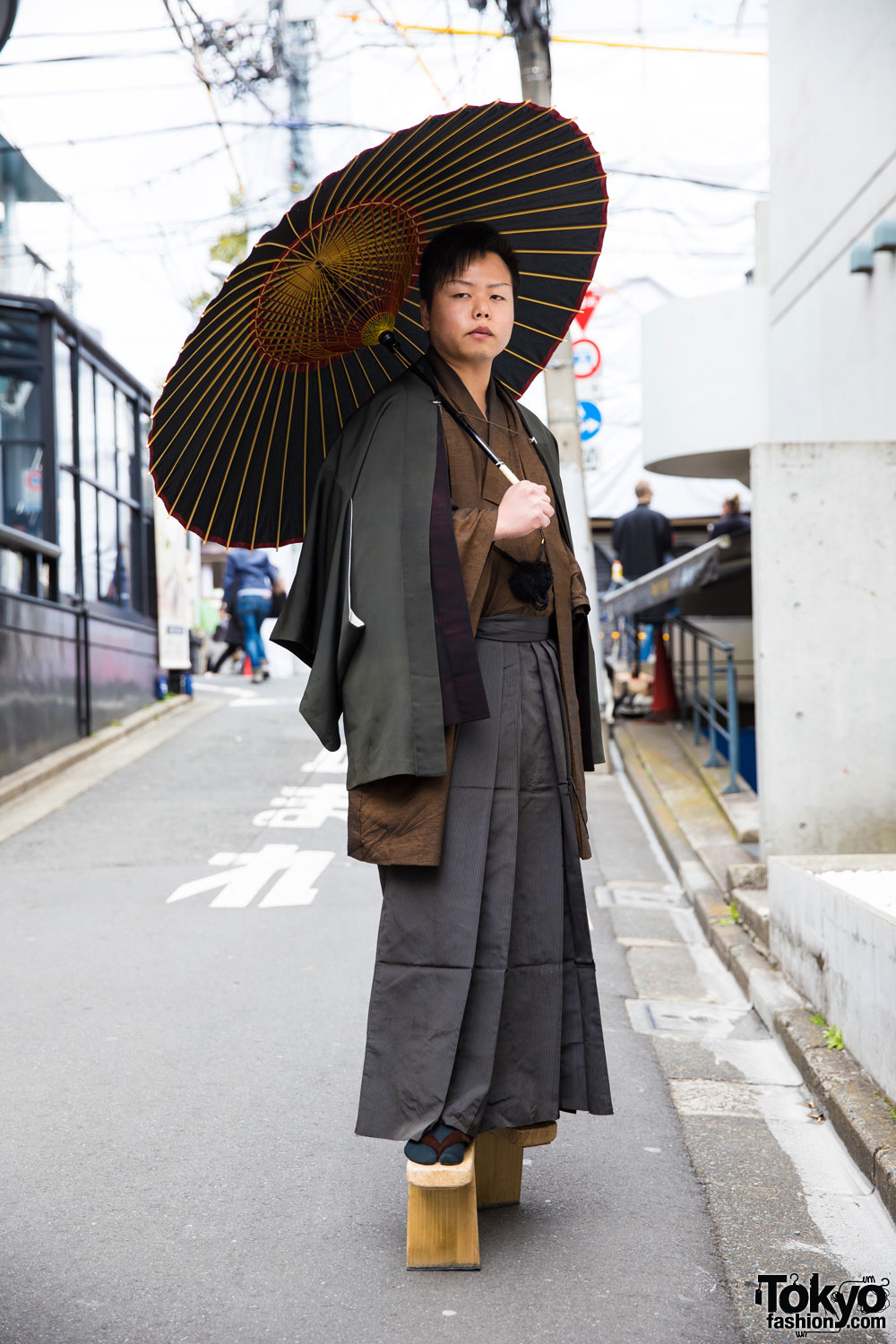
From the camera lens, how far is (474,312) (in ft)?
9.33

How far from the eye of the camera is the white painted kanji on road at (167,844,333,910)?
6.43 m

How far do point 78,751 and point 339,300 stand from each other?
875cm

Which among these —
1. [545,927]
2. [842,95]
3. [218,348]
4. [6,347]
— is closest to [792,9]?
[842,95]

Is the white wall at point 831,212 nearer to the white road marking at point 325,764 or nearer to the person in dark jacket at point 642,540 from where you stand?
the person in dark jacket at point 642,540

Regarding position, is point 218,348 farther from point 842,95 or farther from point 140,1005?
point 842,95

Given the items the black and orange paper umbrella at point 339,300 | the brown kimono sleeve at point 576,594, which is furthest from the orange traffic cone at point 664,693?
the brown kimono sleeve at point 576,594

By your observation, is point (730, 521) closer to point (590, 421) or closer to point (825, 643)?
point (590, 421)

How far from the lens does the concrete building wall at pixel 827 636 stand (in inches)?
223

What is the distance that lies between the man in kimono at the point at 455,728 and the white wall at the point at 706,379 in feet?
31.2

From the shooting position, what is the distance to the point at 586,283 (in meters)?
3.17

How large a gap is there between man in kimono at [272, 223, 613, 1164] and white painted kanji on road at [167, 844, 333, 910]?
146 inches

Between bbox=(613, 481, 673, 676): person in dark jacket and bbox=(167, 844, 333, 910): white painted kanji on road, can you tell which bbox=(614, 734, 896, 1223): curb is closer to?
bbox=(167, 844, 333, 910): white painted kanji on road

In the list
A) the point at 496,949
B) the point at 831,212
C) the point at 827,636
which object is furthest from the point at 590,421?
the point at 496,949

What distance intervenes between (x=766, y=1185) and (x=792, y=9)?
892cm
